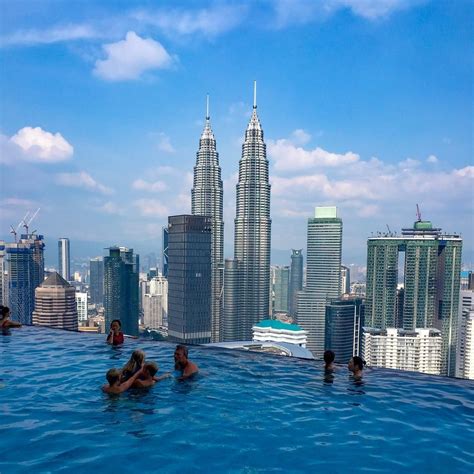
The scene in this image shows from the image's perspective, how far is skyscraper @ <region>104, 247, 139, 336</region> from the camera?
597 feet

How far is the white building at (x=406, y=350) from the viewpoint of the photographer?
114 metres

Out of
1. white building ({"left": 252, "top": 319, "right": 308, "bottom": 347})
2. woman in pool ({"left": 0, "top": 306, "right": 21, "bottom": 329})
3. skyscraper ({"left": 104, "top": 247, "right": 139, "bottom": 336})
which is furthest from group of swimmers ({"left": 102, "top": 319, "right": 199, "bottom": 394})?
skyscraper ({"left": 104, "top": 247, "right": 139, "bottom": 336})

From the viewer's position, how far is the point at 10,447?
927cm

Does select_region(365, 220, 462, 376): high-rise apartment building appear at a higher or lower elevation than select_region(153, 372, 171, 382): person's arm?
lower

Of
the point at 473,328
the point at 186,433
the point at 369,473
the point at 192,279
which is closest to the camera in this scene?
the point at 369,473

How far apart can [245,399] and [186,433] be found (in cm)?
289

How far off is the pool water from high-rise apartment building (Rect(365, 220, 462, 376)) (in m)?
140

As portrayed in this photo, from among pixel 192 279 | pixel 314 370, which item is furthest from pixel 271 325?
pixel 314 370

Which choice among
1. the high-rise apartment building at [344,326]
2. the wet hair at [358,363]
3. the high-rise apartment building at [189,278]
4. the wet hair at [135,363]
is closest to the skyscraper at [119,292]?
the high-rise apartment building at [189,278]

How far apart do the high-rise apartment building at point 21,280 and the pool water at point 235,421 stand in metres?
176

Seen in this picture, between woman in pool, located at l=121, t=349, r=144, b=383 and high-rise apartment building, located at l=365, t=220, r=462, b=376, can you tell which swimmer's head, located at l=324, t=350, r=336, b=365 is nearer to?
woman in pool, located at l=121, t=349, r=144, b=383

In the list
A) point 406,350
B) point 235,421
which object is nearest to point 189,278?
point 406,350

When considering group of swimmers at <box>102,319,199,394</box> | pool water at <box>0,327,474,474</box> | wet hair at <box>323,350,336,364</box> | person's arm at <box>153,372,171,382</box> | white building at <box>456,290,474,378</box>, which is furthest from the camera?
white building at <box>456,290,474,378</box>

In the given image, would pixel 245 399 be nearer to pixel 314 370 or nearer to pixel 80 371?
pixel 314 370
